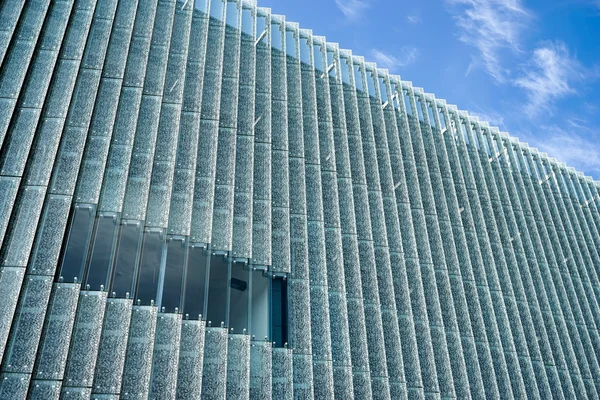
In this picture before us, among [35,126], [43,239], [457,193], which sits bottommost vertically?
[43,239]

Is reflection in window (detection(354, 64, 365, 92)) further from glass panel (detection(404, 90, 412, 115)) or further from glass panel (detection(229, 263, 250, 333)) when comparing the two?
glass panel (detection(229, 263, 250, 333))

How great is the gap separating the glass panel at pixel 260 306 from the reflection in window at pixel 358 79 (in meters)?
15.2

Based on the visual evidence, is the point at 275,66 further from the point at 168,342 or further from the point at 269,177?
the point at 168,342

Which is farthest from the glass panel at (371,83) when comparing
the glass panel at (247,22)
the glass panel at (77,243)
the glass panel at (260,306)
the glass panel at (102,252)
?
the glass panel at (77,243)

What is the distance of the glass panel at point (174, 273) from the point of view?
17984 millimetres

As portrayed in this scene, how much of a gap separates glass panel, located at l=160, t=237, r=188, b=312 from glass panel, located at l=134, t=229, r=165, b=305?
0.96 ft

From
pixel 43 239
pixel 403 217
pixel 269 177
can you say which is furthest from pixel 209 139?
pixel 403 217

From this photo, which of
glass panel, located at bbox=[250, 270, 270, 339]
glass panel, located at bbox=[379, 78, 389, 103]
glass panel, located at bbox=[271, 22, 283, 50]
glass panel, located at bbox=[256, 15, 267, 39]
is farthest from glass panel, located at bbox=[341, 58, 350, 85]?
glass panel, located at bbox=[250, 270, 270, 339]

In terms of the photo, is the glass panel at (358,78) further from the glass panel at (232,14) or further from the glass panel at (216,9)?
the glass panel at (216,9)

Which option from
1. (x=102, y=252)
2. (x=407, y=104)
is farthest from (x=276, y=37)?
(x=102, y=252)

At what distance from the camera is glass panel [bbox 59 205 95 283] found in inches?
628

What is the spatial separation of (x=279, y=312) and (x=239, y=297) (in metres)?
1.59

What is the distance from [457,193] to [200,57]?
50.0ft

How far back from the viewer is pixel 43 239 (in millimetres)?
15742
